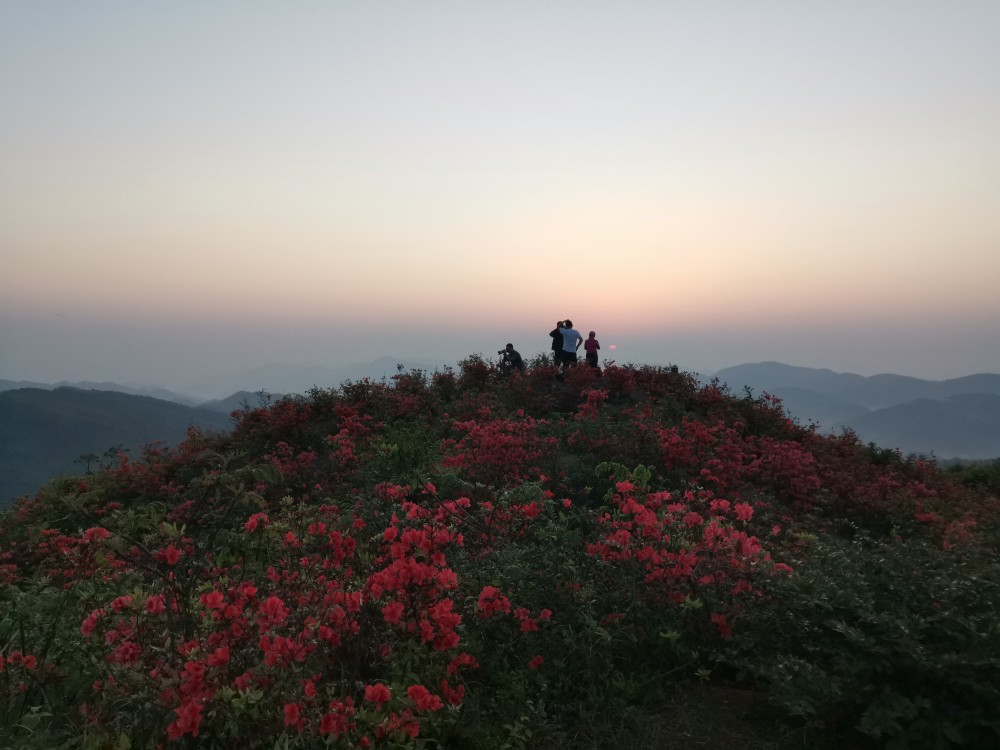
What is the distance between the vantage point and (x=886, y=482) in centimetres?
1173

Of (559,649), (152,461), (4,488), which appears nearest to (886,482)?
(559,649)

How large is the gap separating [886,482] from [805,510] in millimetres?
2590

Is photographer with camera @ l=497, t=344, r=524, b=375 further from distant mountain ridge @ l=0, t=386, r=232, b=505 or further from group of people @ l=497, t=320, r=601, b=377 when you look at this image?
distant mountain ridge @ l=0, t=386, r=232, b=505

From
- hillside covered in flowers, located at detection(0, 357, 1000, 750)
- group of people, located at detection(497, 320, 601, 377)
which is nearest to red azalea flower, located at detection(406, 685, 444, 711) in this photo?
hillside covered in flowers, located at detection(0, 357, 1000, 750)

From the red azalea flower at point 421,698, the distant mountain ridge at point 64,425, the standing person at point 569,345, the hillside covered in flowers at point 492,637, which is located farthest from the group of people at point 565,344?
the distant mountain ridge at point 64,425

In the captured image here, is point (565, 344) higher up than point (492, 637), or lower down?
higher up

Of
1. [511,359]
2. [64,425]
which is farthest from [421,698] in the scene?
[64,425]

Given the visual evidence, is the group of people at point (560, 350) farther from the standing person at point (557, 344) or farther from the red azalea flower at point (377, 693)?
the red azalea flower at point (377, 693)

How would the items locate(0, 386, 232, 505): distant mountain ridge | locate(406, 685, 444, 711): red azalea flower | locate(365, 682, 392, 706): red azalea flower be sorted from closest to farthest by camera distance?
locate(365, 682, 392, 706): red azalea flower
locate(406, 685, 444, 711): red azalea flower
locate(0, 386, 232, 505): distant mountain ridge

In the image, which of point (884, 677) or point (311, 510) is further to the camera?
point (311, 510)

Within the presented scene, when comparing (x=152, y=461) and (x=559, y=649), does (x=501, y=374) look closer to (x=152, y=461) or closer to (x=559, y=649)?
(x=152, y=461)

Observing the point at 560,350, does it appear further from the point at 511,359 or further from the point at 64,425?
the point at 64,425

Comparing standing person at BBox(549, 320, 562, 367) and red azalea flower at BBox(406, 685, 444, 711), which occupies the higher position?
standing person at BBox(549, 320, 562, 367)

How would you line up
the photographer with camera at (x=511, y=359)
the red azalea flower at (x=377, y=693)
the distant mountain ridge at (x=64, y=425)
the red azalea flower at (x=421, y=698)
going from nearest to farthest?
1. the red azalea flower at (x=377, y=693)
2. the red azalea flower at (x=421, y=698)
3. the photographer with camera at (x=511, y=359)
4. the distant mountain ridge at (x=64, y=425)
